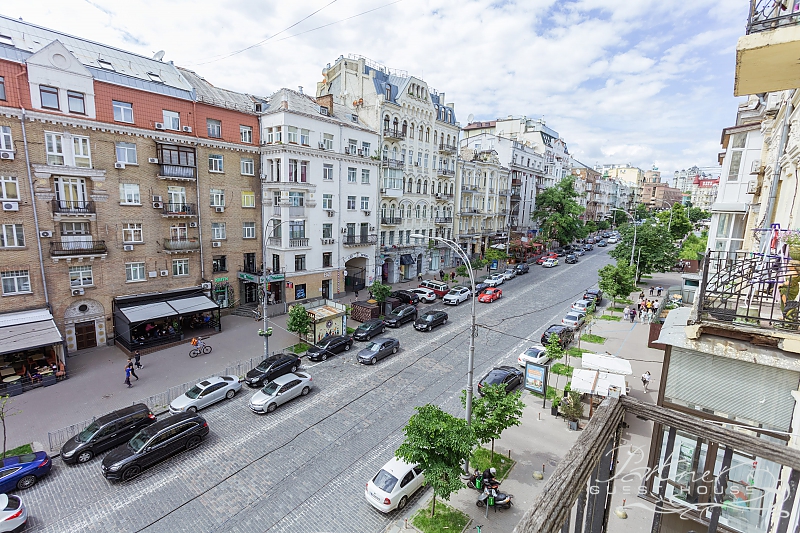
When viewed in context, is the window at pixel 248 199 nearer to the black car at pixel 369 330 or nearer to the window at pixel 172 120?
the window at pixel 172 120

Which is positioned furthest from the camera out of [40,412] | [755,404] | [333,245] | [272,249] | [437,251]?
[437,251]

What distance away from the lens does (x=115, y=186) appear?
2673cm

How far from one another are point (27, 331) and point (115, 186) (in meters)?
10.5

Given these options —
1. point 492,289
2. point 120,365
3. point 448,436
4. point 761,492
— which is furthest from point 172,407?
point 492,289

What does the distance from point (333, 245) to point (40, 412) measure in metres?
24.0

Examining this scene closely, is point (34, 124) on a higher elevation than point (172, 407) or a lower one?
higher

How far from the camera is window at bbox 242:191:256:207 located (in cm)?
3394

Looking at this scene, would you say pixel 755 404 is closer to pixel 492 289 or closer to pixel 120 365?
pixel 120 365

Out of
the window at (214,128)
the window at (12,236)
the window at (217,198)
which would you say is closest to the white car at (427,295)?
the window at (217,198)

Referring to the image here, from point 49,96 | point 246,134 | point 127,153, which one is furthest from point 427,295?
point 49,96

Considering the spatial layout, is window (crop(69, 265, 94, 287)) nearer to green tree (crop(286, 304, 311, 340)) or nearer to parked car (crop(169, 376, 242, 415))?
parked car (crop(169, 376, 242, 415))

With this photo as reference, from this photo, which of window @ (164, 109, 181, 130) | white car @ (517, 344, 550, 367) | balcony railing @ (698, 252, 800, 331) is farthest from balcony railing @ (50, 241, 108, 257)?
balcony railing @ (698, 252, 800, 331)

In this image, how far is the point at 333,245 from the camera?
125 ft

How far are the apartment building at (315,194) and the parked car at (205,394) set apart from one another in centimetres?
1304
